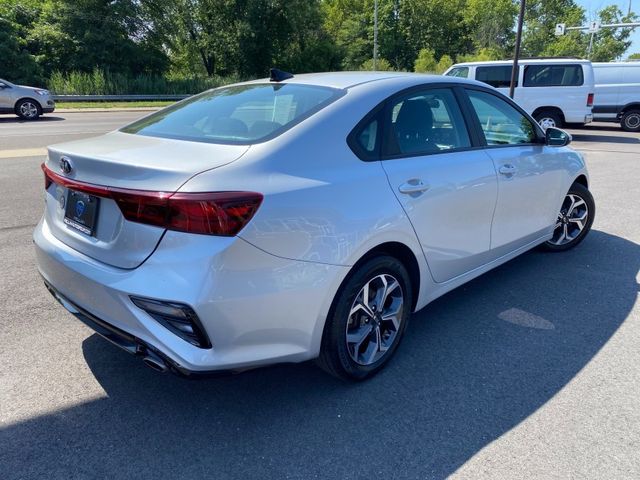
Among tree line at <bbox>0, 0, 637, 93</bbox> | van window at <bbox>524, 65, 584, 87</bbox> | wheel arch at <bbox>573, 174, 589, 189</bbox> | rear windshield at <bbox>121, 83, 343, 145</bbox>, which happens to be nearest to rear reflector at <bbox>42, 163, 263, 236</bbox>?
rear windshield at <bbox>121, 83, 343, 145</bbox>

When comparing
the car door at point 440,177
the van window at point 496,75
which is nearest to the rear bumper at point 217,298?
the car door at point 440,177

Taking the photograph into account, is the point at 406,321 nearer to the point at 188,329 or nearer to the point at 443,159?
the point at 443,159

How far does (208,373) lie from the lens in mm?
2174

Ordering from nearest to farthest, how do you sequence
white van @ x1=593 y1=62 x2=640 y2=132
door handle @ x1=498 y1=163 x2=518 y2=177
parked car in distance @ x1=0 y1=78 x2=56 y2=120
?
door handle @ x1=498 y1=163 x2=518 y2=177
white van @ x1=593 y1=62 x2=640 y2=132
parked car in distance @ x1=0 y1=78 x2=56 y2=120

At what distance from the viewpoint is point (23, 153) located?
10133mm

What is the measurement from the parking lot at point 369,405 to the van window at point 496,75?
1252 cm

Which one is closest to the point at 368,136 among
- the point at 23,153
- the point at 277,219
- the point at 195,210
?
the point at 277,219

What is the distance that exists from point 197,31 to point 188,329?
44404 mm

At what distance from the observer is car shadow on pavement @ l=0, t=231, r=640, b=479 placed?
2.28 meters

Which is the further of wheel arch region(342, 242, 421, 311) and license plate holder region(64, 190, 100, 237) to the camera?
wheel arch region(342, 242, 421, 311)

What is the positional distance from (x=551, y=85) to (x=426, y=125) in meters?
13.5

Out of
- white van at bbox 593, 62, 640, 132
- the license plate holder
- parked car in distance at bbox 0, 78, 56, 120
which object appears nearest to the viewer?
the license plate holder

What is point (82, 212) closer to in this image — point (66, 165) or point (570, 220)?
point (66, 165)

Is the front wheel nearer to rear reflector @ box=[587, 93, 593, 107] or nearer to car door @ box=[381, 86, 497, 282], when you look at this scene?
rear reflector @ box=[587, 93, 593, 107]
